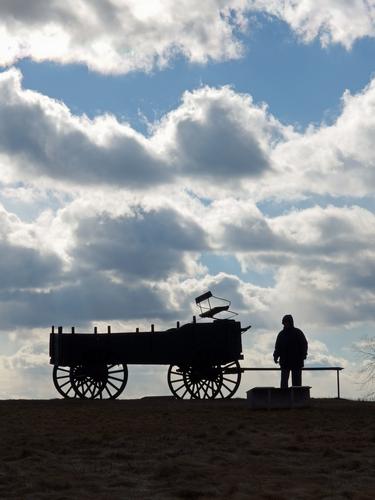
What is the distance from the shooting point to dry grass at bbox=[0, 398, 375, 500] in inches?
353

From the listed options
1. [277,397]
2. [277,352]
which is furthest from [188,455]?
[277,352]

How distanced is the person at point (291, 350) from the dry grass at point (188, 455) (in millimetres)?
2698

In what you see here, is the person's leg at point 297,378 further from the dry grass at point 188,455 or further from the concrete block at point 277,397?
the dry grass at point 188,455

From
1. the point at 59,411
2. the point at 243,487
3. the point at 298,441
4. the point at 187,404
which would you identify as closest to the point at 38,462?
the point at 243,487

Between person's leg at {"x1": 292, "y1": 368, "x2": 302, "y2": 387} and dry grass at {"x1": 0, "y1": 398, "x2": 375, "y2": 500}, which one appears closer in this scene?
dry grass at {"x1": 0, "y1": 398, "x2": 375, "y2": 500}

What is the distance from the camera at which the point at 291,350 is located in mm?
19375

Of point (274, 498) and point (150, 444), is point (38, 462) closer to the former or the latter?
point (150, 444)

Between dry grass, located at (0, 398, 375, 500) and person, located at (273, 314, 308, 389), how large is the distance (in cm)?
270

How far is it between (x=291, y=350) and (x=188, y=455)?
8.73 m

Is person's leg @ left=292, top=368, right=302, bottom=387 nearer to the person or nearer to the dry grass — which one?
the person

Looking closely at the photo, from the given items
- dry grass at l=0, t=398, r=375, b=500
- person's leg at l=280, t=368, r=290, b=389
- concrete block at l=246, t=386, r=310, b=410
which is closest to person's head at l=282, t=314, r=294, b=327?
person's leg at l=280, t=368, r=290, b=389

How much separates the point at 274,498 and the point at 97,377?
1446 cm

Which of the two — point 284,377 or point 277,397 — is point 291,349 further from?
point 277,397

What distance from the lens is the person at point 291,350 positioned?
763 inches
